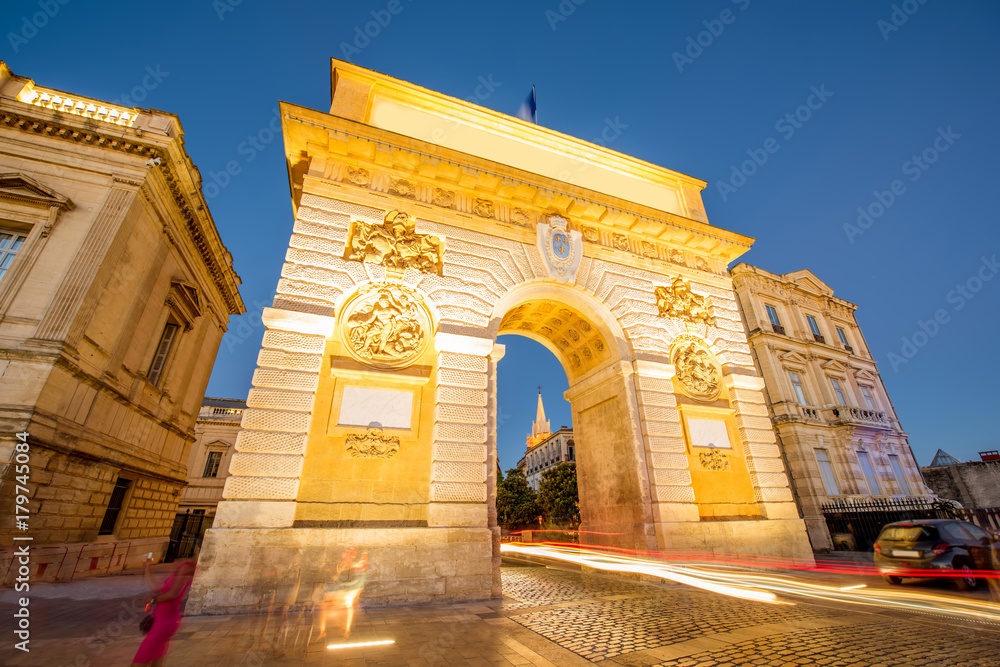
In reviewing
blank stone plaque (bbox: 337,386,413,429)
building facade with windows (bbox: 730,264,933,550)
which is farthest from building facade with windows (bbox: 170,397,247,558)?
building facade with windows (bbox: 730,264,933,550)

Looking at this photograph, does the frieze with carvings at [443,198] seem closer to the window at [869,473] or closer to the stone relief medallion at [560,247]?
the stone relief medallion at [560,247]

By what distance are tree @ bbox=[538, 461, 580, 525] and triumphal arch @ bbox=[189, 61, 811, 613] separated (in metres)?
23.2

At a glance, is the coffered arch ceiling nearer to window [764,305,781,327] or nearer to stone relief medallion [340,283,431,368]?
stone relief medallion [340,283,431,368]

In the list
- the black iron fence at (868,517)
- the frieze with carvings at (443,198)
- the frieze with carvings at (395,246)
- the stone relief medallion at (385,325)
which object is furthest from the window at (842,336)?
the stone relief medallion at (385,325)

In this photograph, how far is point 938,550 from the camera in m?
8.03

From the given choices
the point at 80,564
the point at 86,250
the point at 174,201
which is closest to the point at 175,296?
the point at 174,201

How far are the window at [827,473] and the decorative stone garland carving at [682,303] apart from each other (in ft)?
47.4

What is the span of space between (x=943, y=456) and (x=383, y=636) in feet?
141

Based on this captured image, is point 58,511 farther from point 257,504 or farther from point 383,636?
point 383,636

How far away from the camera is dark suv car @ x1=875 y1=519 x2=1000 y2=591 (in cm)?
799

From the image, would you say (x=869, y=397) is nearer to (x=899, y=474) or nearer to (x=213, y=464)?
(x=899, y=474)

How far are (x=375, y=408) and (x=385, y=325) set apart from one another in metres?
1.90

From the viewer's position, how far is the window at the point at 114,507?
43.3ft

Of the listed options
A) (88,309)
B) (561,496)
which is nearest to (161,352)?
(88,309)
